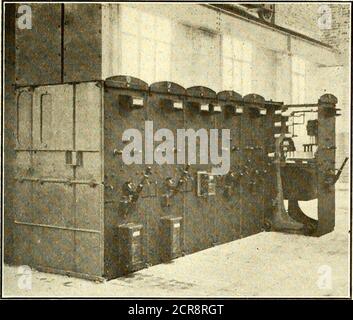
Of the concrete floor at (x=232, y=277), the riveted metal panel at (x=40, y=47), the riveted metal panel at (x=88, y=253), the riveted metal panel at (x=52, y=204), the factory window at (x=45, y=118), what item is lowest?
the concrete floor at (x=232, y=277)

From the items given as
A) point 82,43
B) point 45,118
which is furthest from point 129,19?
point 45,118

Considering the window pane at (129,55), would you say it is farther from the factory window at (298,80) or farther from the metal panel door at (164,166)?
the factory window at (298,80)

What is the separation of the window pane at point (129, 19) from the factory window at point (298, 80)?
8029 mm

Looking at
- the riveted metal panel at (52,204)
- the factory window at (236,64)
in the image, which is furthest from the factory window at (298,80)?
the riveted metal panel at (52,204)

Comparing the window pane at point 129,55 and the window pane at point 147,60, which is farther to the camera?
the window pane at point 147,60

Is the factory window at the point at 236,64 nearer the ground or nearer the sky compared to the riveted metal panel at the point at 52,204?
nearer the sky

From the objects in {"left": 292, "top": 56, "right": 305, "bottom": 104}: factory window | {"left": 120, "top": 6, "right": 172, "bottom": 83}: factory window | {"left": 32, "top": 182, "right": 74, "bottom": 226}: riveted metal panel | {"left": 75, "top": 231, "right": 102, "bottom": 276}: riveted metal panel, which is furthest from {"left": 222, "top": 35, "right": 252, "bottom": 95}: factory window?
{"left": 75, "top": 231, "right": 102, "bottom": 276}: riveted metal panel

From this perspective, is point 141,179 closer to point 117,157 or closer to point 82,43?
point 117,157

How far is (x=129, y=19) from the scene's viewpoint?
29.8ft

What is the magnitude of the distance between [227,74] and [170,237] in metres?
6.99

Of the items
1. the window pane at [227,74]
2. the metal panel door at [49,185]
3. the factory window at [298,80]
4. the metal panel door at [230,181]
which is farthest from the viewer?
the factory window at [298,80]

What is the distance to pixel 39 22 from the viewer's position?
693cm

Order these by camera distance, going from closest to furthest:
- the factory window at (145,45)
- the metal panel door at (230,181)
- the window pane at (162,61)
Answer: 1. the metal panel door at (230,181)
2. the factory window at (145,45)
3. the window pane at (162,61)

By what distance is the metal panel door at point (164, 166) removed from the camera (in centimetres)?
639
